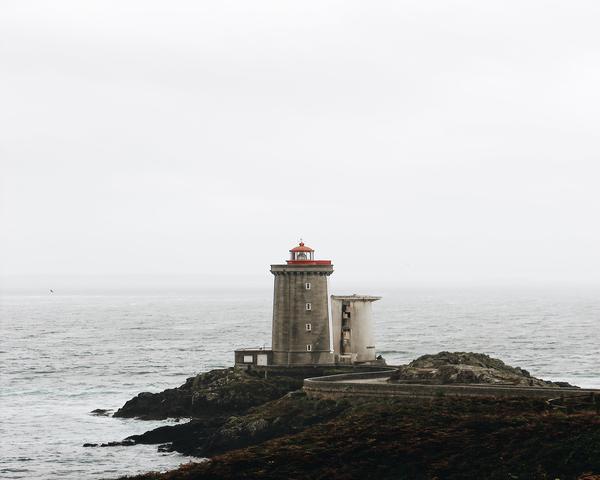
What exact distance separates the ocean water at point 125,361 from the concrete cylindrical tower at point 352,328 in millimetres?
14639

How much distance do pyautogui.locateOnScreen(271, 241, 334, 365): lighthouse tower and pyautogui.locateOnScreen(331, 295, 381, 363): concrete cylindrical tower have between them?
193 cm

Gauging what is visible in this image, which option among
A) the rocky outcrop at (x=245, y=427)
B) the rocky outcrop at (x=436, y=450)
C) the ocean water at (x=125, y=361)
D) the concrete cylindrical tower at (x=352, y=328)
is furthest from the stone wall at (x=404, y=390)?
the concrete cylindrical tower at (x=352, y=328)

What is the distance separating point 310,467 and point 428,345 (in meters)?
94.2

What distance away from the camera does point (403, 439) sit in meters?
41.0

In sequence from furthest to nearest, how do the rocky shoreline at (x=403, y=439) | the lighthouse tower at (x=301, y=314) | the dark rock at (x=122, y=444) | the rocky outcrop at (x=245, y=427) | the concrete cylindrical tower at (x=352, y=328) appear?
the concrete cylindrical tower at (x=352, y=328) < the lighthouse tower at (x=301, y=314) < the dark rock at (x=122, y=444) < the rocky outcrop at (x=245, y=427) < the rocky shoreline at (x=403, y=439)

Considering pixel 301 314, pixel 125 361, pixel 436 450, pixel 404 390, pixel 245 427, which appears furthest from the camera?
pixel 125 361

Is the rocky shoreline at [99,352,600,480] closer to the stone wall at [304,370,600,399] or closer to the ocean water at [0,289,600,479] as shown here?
the stone wall at [304,370,600,399]

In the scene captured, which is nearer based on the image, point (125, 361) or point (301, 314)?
point (301, 314)

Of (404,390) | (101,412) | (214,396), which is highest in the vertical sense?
(404,390)

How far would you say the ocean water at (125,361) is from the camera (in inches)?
2339

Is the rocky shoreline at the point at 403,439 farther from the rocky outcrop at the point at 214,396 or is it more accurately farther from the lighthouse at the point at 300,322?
the lighthouse at the point at 300,322

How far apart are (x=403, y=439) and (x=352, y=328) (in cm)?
3443

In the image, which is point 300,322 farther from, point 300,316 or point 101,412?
point 101,412

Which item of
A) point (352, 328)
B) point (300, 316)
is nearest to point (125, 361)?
point (352, 328)
